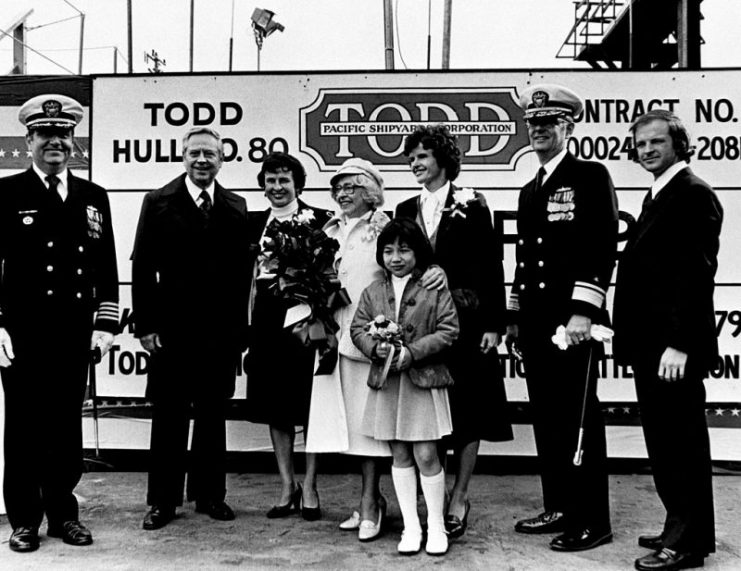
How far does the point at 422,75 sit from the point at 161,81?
1.68m

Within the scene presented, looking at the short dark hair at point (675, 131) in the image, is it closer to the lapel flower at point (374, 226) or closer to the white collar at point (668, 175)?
the white collar at point (668, 175)

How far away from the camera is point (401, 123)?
508 cm

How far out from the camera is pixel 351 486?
15.7 ft

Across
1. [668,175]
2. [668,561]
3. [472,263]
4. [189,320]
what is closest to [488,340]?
[472,263]

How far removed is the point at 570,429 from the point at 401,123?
230cm

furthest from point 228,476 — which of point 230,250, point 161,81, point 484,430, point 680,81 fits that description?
point 680,81

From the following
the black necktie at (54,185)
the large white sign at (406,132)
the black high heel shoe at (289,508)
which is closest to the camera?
the black necktie at (54,185)

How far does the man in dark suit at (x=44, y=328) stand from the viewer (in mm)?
3680

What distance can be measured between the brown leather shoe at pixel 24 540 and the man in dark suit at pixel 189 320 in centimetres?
51

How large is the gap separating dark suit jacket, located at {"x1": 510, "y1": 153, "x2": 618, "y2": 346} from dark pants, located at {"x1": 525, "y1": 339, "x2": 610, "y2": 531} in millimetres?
149

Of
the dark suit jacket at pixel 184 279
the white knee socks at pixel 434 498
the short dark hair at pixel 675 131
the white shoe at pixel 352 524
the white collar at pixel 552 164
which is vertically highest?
the short dark hair at pixel 675 131

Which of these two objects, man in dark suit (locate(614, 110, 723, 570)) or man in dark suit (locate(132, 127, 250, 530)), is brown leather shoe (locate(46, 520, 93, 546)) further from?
man in dark suit (locate(614, 110, 723, 570))

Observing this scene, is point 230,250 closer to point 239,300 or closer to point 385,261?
point 239,300

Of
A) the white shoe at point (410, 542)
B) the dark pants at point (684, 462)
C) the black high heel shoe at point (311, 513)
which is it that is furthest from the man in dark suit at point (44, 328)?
the dark pants at point (684, 462)
